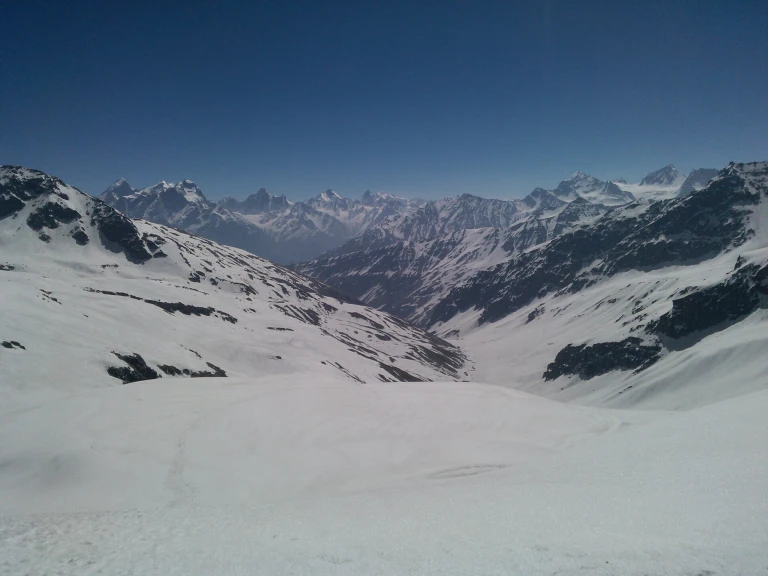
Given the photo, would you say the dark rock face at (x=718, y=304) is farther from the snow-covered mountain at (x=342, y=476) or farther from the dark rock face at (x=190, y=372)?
the dark rock face at (x=190, y=372)

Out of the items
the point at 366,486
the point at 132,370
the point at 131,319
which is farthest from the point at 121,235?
the point at 366,486

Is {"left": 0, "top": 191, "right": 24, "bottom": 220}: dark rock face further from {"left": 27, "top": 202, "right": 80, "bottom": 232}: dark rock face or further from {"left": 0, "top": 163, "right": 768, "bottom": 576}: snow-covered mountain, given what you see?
{"left": 0, "top": 163, "right": 768, "bottom": 576}: snow-covered mountain

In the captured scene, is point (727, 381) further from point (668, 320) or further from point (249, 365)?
point (249, 365)

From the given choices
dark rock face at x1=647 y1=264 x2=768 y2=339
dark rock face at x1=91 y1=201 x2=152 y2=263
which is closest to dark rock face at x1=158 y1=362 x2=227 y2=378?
dark rock face at x1=91 y1=201 x2=152 y2=263

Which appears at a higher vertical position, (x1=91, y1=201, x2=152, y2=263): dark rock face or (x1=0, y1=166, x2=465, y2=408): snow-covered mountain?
(x1=91, y1=201, x2=152, y2=263): dark rock face

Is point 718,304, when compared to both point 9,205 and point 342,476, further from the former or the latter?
point 9,205

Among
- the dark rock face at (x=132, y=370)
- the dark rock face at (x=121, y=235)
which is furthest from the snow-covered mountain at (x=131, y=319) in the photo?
the dark rock face at (x=121, y=235)
